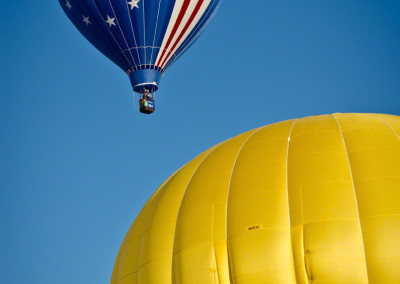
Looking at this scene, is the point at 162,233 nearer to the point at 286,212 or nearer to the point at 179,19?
the point at 286,212

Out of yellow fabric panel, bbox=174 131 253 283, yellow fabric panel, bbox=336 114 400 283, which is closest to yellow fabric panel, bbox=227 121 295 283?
yellow fabric panel, bbox=174 131 253 283

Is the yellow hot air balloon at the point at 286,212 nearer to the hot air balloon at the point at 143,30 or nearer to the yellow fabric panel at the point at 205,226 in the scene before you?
the yellow fabric panel at the point at 205,226

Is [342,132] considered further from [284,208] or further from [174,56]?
[174,56]

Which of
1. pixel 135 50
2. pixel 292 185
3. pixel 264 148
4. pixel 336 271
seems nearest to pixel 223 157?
pixel 264 148

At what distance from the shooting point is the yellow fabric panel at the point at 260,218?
1204 cm

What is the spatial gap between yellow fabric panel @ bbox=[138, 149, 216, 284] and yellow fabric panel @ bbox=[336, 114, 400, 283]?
8.92 ft

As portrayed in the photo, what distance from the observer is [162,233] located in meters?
13.6

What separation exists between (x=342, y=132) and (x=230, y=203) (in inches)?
80.2

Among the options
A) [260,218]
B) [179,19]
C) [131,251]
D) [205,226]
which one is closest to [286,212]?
[260,218]

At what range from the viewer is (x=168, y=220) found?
45.0 ft

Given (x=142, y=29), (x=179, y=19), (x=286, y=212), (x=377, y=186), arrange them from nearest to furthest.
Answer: (x=377, y=186), (x=286, y=212), (x=142, y=29), (x=179, y=19)

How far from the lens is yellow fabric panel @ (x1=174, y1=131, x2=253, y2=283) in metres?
12.5

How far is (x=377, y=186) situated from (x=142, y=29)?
452 inches

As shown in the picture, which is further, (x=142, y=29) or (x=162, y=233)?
(x=142, y=29)
